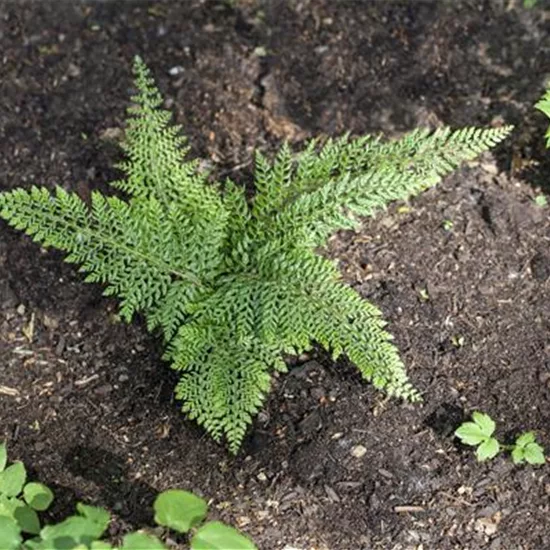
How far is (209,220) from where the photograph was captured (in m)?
3.56

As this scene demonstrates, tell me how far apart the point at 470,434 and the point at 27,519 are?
143 cm

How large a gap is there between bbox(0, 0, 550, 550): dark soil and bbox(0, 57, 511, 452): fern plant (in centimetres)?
17

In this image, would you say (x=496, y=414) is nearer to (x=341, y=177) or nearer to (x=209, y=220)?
(x=341, y=177)

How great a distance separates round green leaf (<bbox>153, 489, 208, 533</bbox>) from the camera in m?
2.72

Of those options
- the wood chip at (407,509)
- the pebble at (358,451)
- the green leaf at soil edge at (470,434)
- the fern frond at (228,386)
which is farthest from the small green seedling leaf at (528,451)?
the fern frond at (228,386)

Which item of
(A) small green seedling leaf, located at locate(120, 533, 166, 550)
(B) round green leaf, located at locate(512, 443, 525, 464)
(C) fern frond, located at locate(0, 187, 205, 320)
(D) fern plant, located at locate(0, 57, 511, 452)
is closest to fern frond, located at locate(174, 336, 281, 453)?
(D) fern plant, located at locate(0, 57, 511, 452)

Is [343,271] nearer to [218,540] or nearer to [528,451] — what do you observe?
[528,451]

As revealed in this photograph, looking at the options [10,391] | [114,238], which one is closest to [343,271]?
[114,238]

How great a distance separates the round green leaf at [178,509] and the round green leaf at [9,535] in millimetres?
432

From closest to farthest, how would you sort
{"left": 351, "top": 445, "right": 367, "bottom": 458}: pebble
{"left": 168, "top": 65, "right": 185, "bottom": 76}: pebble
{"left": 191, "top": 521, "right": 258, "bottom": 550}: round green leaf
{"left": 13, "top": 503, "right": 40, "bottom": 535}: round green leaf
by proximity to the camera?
{"left": 191, "top": 521, "right": 258, "bottom": 550}: round green leaf, {"left": 13, "top": 503, "right": 40, "bottom": 535}: round green leaf, {"left": 351, "top": 445, "right": 367, "bottom": 458}: pebble, {"left": 168, "top": 65, "right": 185, "bottom": 76}: pebble

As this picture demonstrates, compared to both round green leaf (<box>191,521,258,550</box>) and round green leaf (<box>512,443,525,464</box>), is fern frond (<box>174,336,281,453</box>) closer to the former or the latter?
round green leaf (<box>191,521,258,550</box>)

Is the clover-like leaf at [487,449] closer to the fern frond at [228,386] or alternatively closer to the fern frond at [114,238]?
the fern frond at [228,386]

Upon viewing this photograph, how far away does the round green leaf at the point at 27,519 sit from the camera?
2979 millimetres

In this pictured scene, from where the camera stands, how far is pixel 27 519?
3.00m
